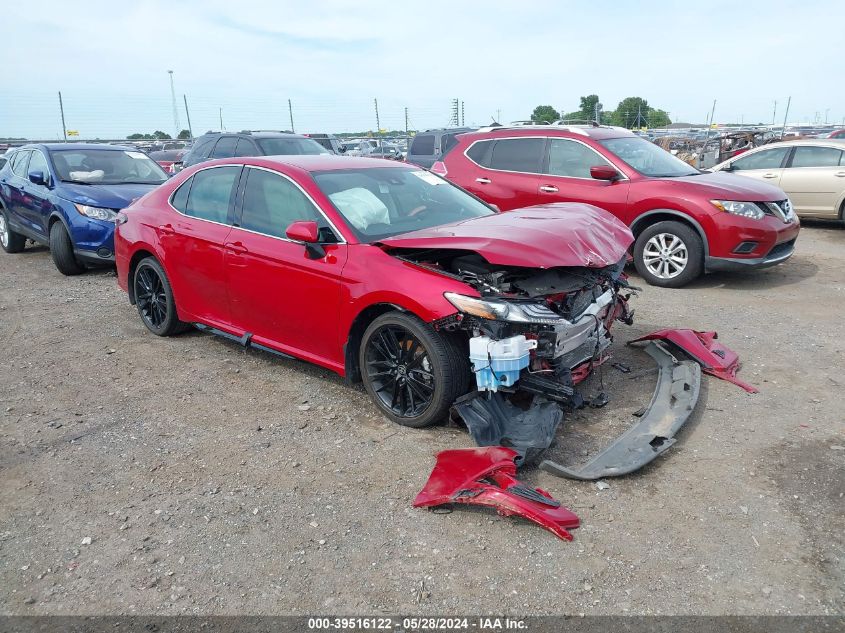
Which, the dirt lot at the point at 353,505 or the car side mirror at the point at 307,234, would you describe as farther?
the car side mirror at the point at 307,234

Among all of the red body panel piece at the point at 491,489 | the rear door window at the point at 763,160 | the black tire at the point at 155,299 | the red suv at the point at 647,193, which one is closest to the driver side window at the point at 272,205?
the black tire at the point at 155,299

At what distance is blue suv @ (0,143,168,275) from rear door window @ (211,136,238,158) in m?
1.84

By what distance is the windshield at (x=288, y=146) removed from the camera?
443 inches

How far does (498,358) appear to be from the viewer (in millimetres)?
3623

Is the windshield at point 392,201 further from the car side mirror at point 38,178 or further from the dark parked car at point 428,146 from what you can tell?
the dark parked car at point 428,146

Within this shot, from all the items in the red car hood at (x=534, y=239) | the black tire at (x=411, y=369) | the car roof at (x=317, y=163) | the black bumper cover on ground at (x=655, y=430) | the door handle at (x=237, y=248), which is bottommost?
the black bumper cover on ground at (x=655, y=430)

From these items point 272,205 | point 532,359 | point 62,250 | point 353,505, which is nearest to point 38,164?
point 62,250

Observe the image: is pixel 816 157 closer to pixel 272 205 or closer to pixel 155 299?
pixel 272 205

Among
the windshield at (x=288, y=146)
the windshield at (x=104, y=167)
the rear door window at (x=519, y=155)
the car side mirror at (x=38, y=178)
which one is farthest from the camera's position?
the windshield at (x=288, y=146)

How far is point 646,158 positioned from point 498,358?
5584mm

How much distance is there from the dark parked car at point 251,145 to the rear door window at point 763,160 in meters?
7.83

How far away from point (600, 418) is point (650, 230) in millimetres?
4101

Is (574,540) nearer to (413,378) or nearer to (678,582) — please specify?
(678,582)

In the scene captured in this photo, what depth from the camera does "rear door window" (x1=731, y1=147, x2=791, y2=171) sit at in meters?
11.6
